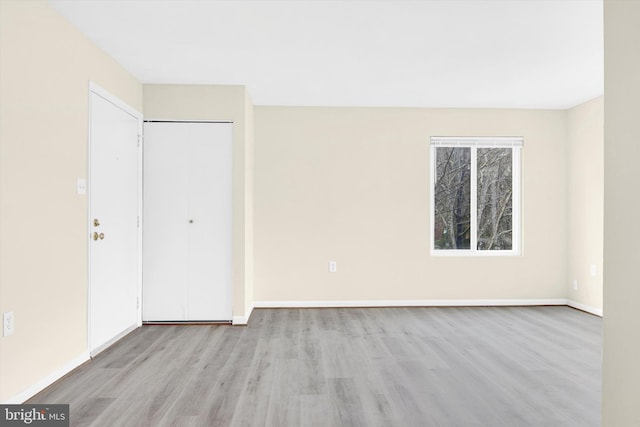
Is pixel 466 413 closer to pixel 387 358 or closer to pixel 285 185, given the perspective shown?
pixel 387 358

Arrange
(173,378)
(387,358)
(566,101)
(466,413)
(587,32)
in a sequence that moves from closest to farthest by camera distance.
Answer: (466,413) → (173,378) → (587,32) → (387,358) → (566,101)

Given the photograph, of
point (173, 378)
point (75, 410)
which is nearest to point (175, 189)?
point (173, 378)

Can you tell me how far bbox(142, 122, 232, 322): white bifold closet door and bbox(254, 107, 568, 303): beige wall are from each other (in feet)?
2.60

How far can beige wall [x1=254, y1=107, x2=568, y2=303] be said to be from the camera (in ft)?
16.6

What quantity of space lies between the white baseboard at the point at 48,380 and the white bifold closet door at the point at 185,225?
1167 mm

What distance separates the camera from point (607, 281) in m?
1.72

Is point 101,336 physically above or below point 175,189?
below

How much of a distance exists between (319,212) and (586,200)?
10.8 feet

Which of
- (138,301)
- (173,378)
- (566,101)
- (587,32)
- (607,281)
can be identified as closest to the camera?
(607,281)

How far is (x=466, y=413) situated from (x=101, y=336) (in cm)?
294

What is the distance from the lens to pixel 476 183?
5.30 metres

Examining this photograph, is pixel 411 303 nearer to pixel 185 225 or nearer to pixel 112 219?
pixel 185 225

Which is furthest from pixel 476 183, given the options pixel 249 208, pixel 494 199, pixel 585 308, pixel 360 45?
pixel 249 208

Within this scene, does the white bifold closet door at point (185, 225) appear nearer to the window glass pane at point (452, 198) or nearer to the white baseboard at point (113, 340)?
the white baseboard at point (113, 340)
